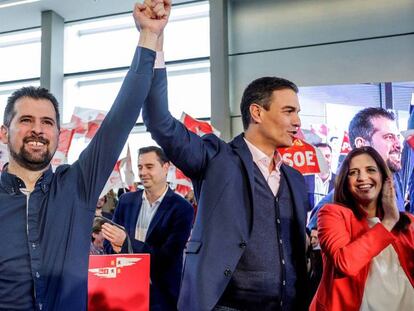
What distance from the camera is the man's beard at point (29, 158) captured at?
1298 millimetres

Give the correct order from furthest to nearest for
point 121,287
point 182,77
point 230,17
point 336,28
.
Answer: point 182,77, point 230,17, point 336,28, point 121,287

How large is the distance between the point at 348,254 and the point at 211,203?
46cm

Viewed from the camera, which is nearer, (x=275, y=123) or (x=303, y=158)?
(x=275, y=123)

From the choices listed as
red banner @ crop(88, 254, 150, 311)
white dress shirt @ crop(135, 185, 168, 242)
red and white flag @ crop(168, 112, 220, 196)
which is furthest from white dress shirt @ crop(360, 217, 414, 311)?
red and white flag @ crop(168, 112, 220, 196)

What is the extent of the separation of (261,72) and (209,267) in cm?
499

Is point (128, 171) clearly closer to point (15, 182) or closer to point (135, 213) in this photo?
point (135, 213)

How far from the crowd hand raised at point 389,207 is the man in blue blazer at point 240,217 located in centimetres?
27

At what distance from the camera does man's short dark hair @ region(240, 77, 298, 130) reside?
1.84 metres

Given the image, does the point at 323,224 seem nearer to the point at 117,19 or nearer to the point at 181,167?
the point at 181,167

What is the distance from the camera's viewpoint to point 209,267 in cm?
152

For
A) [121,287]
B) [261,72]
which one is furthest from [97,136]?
[261,72]

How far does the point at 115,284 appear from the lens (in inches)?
69.6

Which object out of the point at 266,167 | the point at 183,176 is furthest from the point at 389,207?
the point at 183,176

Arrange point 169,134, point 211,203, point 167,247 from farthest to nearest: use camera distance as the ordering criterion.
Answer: point 167,247
point 211,203
point 169,134
